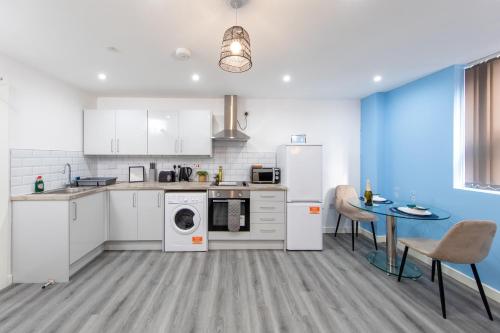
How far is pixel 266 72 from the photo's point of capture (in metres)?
2.66

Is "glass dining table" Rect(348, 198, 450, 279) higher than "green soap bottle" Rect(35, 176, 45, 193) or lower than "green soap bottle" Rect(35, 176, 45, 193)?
lower

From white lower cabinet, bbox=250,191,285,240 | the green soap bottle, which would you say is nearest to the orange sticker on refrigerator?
white lower cabinet, bbox=250,191,285,240

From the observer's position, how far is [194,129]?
3445mm

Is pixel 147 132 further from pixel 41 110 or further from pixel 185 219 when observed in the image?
pixel 185 219

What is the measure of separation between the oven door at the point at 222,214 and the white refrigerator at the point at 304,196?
1.98ft

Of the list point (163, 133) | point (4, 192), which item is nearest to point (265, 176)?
point (163, 133)

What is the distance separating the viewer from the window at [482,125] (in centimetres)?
215

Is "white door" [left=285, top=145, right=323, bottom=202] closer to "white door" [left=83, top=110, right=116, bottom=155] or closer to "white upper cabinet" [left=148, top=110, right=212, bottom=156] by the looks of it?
"white upper cabinet" [left=148, top=110, right=212, bottom=156]

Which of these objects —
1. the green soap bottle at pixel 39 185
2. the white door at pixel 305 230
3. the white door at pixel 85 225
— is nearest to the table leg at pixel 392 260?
the white door at pixel 305 230

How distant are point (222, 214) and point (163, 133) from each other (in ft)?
5.36

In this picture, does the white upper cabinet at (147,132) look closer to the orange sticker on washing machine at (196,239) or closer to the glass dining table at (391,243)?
the orange sticker on washing machine at (196,239)

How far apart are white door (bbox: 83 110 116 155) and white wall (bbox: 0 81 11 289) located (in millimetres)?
1146

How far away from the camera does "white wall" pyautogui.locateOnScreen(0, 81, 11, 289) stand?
2160 mm

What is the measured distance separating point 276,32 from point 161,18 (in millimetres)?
934
